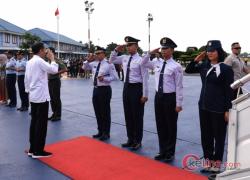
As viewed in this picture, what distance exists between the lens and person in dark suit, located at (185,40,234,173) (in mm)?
3816

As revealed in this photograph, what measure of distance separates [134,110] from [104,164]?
1193 mm

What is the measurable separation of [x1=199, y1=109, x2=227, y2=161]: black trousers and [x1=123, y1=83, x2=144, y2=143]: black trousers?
54.2 inches

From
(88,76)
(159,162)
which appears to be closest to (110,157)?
(159,162)

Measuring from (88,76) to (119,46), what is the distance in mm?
18557

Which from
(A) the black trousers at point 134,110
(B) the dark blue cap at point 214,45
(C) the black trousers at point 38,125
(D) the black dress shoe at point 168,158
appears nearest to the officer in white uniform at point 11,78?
(C) the black trousers at point 38,125

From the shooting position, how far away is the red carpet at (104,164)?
402 cm

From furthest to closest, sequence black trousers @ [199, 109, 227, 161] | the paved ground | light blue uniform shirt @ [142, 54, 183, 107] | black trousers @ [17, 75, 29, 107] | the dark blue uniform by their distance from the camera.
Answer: black trousers @ [17, 75, 29, 107], light blue uniform shirt @ [142, 54, 183, 107], the paved ground, black trousers @ [199, 109, 227, 161], the dark blue uniform

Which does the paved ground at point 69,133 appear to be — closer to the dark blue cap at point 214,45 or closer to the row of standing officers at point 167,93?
the row of standing officers at point 167,93

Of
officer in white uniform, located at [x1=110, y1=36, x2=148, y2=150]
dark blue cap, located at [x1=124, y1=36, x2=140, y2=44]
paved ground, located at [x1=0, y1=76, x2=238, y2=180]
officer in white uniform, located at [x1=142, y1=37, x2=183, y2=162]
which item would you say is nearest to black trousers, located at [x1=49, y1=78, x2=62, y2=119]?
paved ground, located at [x1=0, y1=76, x2=238, y2=180]

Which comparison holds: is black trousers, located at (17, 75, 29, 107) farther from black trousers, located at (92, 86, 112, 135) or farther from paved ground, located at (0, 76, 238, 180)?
black trousers, located at (92, 86, 112, 135)

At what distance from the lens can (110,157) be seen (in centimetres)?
477

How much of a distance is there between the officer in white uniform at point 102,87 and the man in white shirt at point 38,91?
3.88 ft

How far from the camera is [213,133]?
415 centimetres

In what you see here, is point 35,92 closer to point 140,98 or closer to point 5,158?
point 5,158
